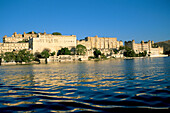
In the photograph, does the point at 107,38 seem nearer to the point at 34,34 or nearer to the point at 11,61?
the point at 34,34

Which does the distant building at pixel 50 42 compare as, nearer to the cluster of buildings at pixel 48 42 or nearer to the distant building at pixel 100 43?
the cluster of buildings at pixel 48 42

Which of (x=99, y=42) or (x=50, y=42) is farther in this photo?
(x=99, y=42)

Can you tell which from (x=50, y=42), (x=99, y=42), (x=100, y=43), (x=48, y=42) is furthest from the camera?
(x=100, y=43)

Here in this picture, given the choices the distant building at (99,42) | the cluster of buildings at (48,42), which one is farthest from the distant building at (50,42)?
the distant building at (99,42)

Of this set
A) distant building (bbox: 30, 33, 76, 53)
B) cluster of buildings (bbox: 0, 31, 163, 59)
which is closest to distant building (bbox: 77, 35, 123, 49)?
cluster of buildings (bbox: 0, 31, 163, 59)

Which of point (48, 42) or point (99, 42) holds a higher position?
point (99, 42)

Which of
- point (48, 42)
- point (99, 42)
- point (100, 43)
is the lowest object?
point (48, 42)

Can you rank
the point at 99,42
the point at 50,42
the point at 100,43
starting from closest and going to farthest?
the point at 50,42 → the point at 99,42 → the point at 100,43

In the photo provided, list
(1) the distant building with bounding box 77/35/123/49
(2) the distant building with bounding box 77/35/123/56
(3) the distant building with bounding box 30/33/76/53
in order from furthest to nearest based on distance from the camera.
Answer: (1) the distant building with bounding box 77/35/123/49 → (2) the distant building with bounding box 77/35/123/56 → (3) the distant building with bounding box 30/33/76/53

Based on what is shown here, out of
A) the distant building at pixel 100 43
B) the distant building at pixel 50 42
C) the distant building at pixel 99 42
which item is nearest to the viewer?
the distant building at pixel 50 42

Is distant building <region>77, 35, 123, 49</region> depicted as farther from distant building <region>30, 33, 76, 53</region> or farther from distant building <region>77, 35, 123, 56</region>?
distant building <region>30, 33, 76, 53</region>

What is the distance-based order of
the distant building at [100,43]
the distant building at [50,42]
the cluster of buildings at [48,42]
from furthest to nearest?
the distant building at [100,43], the distant building at [50,42], the cluster of buildings at [48,42]

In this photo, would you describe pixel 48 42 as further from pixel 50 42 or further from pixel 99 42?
pixel 99 42

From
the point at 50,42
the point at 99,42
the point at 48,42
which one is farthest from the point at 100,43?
the point at 48,42
